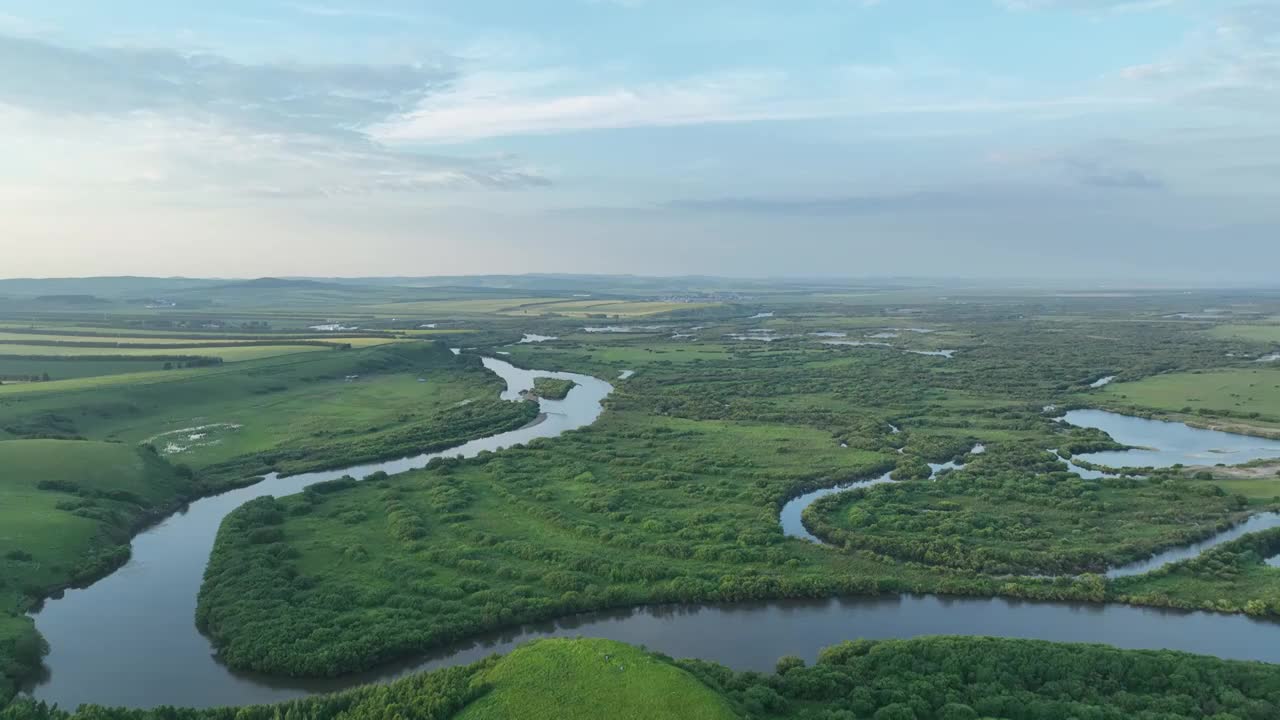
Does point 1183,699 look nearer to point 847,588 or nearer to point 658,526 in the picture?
point 847,588

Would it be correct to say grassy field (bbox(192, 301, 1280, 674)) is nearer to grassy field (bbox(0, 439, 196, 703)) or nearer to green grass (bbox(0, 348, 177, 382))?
grassy field (bbox(0, 439, 196, 703))

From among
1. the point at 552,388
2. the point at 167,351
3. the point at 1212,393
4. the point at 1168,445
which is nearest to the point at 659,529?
the point at 1168,445

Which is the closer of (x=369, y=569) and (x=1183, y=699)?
(x=1183, y=699)

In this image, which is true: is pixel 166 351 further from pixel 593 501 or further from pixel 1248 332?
pixel 1248 332

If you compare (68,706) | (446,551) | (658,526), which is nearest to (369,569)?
(446,551)

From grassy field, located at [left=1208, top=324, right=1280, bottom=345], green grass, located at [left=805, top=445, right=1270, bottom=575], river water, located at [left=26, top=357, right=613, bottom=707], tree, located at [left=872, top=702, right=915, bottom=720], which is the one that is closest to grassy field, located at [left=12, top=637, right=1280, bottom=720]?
tree, located at [left=872, top=702, right=915, bottom=720]

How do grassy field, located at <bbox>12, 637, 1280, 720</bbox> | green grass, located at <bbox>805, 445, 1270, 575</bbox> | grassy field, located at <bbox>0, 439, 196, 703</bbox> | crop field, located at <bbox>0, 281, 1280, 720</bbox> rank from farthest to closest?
1. green grass, located at <bbox>805, 445, 1270, 575</bbox>
2. crop field, located at <bbox>0, 281, 1280, 720</bbox>
3. grassy field, located at <bbox>0, 439, 196, 703</bbox>
4. grassy field, located at <bbox>12, 637, 1280, 720</bbox>
